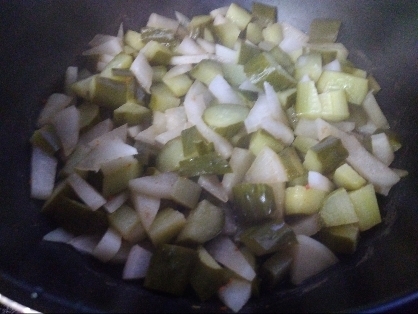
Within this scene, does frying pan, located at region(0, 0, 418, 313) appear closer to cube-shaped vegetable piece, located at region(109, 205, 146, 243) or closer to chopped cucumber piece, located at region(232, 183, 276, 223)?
cube-shaped vegetable piece, located at region(109, 205, 146, 243)

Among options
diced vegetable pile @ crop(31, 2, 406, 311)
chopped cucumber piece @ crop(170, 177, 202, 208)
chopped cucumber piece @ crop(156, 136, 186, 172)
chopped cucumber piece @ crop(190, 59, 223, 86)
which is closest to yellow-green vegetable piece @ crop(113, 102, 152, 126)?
diced vegetable pile @ crop(31, 2, 406, 311)

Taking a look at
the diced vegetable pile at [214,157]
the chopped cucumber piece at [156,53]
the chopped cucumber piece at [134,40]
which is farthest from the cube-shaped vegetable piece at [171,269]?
the chopped cucumber piece at [134,40]

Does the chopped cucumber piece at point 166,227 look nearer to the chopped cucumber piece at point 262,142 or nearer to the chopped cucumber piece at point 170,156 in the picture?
the chopped cucumber piece at point 170,156

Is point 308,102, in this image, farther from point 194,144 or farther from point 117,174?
point 117,174

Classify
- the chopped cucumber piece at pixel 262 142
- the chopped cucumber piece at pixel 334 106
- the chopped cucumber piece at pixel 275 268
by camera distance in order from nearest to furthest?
1. the chopped cucumber piece at pixel 275 268
2. the chopped cucumber piece at pixel 262 142
3. the chopped cucumber piece at pixel 334 106

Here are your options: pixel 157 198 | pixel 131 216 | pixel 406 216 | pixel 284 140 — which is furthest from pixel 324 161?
pixel 131 216

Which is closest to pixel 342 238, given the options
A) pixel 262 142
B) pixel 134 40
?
pixel 262 142
